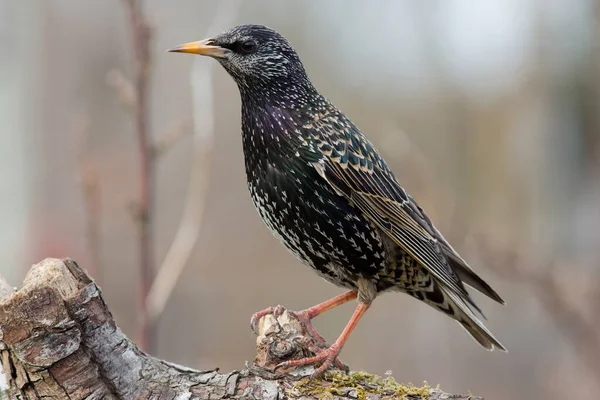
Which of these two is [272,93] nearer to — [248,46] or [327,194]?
[248,46]

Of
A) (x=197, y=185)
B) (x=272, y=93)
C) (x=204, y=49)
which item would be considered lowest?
(x=197, y=185)

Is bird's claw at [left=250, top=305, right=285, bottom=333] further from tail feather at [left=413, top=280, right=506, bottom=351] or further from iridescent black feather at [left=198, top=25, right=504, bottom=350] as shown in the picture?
tail feather at [left=413, top=280, right=506, bottom=351]

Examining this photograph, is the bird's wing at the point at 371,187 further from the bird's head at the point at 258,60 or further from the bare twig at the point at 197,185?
the bare twig at the point at 197,185

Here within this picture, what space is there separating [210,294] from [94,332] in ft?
25.7

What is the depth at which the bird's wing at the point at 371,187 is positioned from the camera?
10.5 ft

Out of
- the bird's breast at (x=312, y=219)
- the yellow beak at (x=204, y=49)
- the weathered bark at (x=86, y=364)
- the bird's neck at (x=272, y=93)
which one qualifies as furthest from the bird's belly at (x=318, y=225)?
the weathered bark at (x=86, y=364)

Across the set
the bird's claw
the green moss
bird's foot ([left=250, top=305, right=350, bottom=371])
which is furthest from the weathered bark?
the bird's claw

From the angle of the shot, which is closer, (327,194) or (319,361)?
(319,361)

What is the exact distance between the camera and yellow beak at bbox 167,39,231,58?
3078mm

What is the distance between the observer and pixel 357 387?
254 centimetres

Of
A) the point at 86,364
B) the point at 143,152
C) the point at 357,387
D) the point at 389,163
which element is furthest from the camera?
the point at 389,163

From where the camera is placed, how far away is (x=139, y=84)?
2.96 meters

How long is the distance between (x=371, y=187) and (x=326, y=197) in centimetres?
30

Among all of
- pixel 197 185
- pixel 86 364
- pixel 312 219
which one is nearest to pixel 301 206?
pixel 312 219
